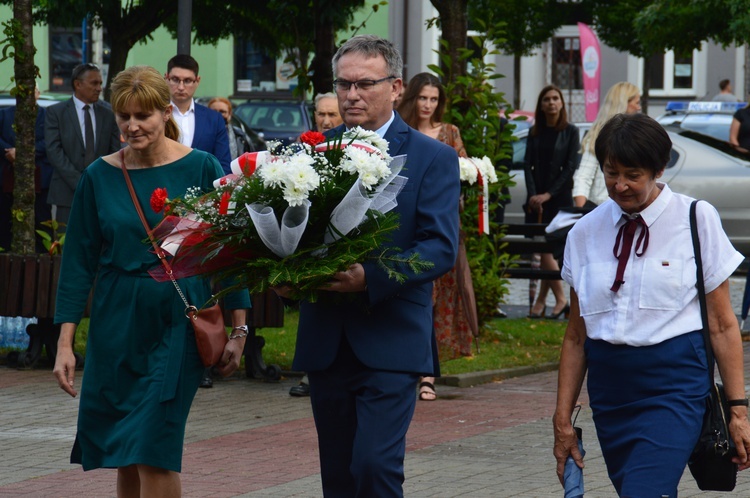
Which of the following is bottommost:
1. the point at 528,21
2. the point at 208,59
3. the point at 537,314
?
the point at 537,314

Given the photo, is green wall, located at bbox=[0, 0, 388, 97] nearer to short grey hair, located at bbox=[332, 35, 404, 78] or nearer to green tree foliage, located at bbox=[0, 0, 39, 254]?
green tree foliage, located at bbox=[0, 0, 39, 254]

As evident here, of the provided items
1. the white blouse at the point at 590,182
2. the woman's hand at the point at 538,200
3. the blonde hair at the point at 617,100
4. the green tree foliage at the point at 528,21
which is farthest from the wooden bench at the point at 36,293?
the green tree foliage at the point at 528,21

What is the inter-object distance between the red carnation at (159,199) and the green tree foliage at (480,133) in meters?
6.06

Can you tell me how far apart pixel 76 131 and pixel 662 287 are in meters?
8.30

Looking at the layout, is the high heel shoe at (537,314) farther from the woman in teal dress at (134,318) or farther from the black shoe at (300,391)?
the woman in teal dress at (134,318)

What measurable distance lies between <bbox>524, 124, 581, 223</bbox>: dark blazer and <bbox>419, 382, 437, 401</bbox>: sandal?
4.67 meters

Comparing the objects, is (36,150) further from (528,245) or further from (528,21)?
(528,21)

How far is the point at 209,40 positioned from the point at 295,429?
15.2m

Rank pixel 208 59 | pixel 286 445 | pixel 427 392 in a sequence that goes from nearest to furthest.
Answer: pixel 286 445, pixel 427 392, pixel 208 59

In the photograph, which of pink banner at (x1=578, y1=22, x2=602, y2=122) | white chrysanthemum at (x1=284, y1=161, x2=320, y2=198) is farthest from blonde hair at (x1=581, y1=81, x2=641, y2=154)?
pink banner at (x1=578, y1=22, x2=602, y2=122)

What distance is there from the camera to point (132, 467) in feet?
16.6

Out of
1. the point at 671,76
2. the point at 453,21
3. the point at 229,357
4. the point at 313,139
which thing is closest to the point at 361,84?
the point at 313,139

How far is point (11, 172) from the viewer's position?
1348 centimetres

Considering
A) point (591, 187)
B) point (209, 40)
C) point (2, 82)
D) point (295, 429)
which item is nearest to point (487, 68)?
point (591, 187)
